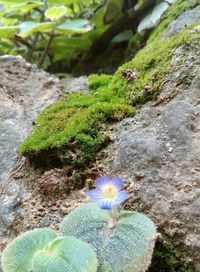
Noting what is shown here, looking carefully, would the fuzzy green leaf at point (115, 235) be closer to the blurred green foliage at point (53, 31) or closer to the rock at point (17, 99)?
the rock at point (17, 99)

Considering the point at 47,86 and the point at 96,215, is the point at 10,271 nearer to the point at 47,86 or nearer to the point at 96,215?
the point at 96,215

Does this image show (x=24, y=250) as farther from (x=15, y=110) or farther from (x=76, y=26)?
(x=76, y=26)

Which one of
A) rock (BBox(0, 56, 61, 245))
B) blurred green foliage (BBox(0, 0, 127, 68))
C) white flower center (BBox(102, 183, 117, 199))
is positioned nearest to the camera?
white flower center (BBox(102, 183, 117, 199))

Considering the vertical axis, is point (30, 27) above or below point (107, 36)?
above

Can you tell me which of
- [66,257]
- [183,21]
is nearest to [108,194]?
[66,257]

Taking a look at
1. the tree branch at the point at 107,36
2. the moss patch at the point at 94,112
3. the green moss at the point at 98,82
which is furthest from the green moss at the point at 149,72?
the tree branch at the point at 107,36

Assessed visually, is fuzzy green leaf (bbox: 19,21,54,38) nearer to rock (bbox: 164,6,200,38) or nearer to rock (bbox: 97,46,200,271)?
rock (bbox: 164,6,200,38)

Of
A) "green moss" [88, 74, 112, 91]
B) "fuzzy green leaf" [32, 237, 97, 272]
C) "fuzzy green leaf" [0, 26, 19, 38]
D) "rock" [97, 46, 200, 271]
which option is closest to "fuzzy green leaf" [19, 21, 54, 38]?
"fuzzy green leaf" [0, 26, 19, 38]

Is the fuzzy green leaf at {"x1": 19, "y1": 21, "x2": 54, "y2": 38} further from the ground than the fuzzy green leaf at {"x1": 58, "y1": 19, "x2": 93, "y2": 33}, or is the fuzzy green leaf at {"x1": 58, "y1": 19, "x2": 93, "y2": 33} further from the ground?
the fuzzy green leaf at {"x1": 19, "y1": 21, "x2": 54, "y2": 38}
